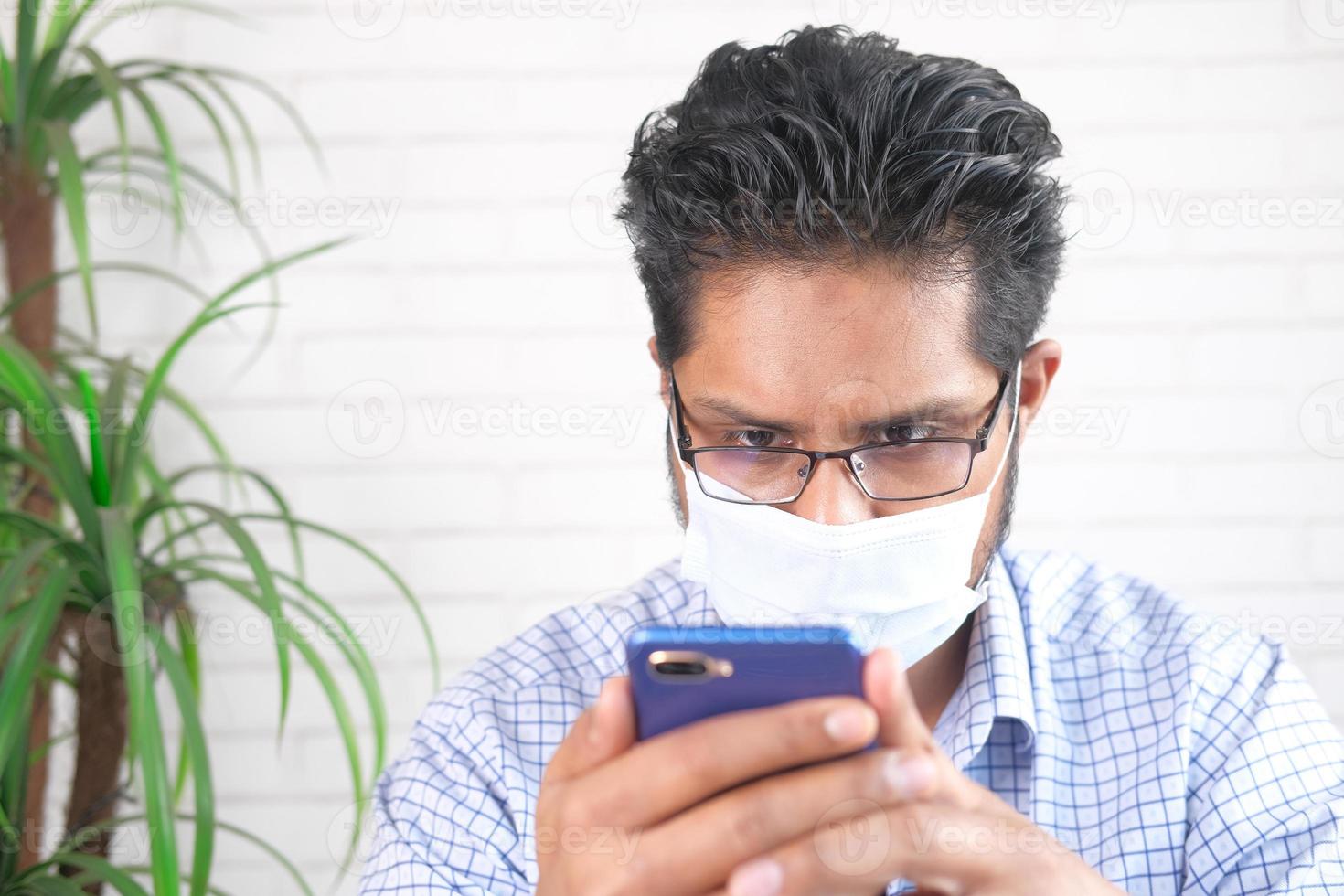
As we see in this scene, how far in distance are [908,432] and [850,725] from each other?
50 centimetres

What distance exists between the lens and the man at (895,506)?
1055mm

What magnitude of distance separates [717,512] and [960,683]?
0.37m

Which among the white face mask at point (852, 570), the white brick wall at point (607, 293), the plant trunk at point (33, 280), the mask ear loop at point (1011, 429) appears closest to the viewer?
the white face mask at point (852, 570)

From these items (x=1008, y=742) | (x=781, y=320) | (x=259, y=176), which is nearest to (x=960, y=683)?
(x=1008, y=742)

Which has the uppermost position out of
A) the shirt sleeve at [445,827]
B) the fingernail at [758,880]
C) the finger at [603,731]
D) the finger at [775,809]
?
the finger at [603,731]

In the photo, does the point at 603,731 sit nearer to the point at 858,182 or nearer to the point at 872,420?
the point at 872,420

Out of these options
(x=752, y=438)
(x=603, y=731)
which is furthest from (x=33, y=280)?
(x=603, y=731)

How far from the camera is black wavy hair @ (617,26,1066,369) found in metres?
1.11

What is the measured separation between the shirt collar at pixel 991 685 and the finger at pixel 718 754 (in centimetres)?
56

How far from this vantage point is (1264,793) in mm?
1091

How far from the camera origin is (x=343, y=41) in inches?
69.9

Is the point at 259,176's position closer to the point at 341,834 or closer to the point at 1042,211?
the point at 341,834

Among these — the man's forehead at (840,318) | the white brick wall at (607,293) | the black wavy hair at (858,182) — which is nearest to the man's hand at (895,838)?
the man's forehead at (840,318)

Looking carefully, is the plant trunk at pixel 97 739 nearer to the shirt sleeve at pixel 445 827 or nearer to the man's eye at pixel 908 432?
the shirt sleeve at pixel 445 827
